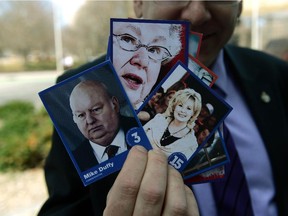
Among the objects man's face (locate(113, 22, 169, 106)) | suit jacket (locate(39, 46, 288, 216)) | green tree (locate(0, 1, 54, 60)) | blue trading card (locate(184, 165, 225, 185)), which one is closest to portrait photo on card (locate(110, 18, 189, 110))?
man's face (locate(113, 22, 169, 106))

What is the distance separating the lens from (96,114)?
824 millimetres

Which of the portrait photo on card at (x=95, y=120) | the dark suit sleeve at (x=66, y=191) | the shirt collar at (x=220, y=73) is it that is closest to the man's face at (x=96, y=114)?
the portrait photo on card at (x=95, y=120)

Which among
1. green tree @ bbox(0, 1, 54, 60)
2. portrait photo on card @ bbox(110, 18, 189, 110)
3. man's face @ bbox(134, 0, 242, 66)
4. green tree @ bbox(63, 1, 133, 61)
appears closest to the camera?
portrait photo on card @ bbox(110, 18, 189, 110)

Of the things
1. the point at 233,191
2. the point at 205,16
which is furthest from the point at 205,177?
the point at 205,16

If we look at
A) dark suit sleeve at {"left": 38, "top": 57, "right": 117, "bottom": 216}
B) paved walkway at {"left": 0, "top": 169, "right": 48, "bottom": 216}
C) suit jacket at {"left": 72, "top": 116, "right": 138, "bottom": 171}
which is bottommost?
suit jacket at {"left": 72, "top": 116, "right": 138, "bottom": 171}

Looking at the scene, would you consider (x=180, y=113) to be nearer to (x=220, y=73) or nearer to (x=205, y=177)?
(x=205, y=177)

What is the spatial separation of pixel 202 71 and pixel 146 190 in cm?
33

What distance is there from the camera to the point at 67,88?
2.65ft

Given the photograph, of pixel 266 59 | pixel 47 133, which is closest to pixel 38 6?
pixel 47 133

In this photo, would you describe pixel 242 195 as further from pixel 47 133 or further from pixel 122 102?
pixel 47 133

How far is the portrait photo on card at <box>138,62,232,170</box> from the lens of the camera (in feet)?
2.77

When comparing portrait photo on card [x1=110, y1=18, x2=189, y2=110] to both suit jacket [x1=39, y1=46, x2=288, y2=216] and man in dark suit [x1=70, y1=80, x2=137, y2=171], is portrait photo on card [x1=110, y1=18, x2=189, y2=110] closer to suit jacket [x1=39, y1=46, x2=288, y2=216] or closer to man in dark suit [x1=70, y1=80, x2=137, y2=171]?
man in dark suit [x1=70, y1=80, x2=137, y2=171]

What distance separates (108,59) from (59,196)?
2.01 ft

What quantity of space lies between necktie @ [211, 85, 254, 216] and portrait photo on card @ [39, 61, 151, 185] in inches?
19.9
